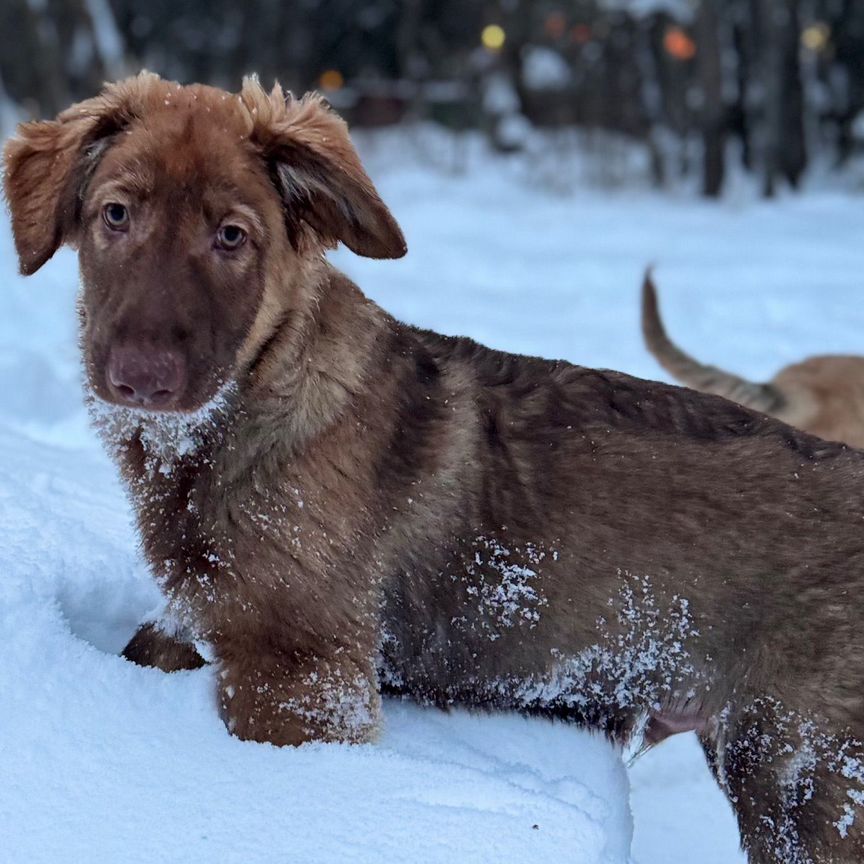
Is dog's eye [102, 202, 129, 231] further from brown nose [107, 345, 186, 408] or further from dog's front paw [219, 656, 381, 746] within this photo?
dog's front paw [219, 656, 381, 746]

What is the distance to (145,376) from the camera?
251 centimetres

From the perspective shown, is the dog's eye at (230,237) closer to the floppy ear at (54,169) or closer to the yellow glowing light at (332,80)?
the floppy ear at (54,169)

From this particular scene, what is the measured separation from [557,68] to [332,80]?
23.3 feet

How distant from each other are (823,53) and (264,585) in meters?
28.7

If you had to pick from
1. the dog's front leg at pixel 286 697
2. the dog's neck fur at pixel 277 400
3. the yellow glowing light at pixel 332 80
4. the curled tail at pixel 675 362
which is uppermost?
the dog's neck fur at pixel 277 400

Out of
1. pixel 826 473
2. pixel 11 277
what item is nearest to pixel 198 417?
pixel 826 473

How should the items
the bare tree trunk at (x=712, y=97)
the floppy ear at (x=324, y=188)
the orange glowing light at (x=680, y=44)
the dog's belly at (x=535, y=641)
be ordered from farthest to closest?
1. the orange glowing light at (x=680, y=44)
2. the bare tree trunk at (x=712, y=97)
3. the dog's belly at (x=535, y=641)
4. the floppy ear at (x=324, y=188)

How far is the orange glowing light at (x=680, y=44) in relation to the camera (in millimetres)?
24766

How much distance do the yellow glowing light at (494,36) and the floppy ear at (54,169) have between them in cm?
2610

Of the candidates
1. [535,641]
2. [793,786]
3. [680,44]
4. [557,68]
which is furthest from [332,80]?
[793,786]

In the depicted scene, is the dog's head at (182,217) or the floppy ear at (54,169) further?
the floppy ear at (54,169)

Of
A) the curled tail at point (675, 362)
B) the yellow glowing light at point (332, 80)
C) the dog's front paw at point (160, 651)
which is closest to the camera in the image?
the dog's front paw at point (160, 651)

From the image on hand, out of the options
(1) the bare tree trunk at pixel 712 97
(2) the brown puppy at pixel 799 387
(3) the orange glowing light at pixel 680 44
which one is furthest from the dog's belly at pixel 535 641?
(3) the orange glowing light at pixel 680 44

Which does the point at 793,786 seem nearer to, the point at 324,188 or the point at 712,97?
the point at 324,188
